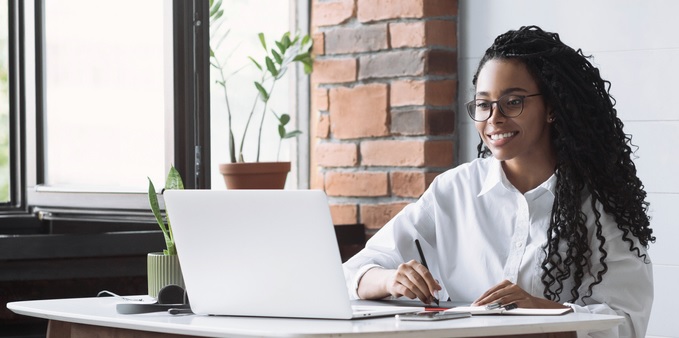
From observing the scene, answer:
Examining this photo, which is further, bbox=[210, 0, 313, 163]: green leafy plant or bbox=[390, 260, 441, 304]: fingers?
bbox=[210, 0, 313, 163]: green leafy plant

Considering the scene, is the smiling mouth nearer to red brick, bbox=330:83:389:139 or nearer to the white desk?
the white desk

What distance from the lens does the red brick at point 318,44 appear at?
322 centimetres

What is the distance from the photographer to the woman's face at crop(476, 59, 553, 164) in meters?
2.12

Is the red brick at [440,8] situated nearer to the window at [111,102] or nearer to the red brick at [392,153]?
the red brick at [392,153]

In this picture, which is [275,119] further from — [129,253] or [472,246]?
[472,246]

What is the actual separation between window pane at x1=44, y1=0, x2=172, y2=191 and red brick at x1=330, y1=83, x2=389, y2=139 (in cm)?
63

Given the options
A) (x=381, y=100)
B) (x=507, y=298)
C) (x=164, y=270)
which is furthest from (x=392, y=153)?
(x=507, y=298)

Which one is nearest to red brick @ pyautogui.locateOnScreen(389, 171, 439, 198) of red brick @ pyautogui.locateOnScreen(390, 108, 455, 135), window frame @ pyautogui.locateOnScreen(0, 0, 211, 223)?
red brick @ pyautogui.locateOnScreen(390, 108, 455, 135)

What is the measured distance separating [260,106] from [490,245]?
1.26 meters

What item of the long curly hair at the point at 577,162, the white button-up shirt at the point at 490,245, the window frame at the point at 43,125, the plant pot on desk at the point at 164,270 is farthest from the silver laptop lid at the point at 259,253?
the window frame at the point at 43,125

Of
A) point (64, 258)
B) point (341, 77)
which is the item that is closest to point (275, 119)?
point (341, 77)

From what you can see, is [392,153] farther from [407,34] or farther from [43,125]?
[43,125]

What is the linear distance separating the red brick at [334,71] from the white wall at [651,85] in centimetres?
64

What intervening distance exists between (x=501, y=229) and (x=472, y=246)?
0.22ft
